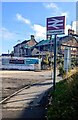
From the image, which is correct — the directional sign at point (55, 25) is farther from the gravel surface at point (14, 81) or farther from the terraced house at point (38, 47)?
the terraced house at point (38, 47)

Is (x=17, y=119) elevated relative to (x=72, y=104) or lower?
lower

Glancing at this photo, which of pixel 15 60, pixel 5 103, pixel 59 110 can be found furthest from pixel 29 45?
pixel 59 110

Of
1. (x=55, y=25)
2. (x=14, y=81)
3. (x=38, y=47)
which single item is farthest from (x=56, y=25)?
(x=38, y=47)

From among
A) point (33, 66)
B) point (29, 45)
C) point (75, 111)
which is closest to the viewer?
point (75, 111)

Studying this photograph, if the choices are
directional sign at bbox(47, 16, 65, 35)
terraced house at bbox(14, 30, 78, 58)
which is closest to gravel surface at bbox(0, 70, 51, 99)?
directional sign at bbox(47, 16, 65, 35)

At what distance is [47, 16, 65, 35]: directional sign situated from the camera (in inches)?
468

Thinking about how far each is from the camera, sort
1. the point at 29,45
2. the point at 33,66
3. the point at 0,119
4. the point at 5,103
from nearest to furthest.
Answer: the point at 0,119 < the point at 5,103 < the point at 33,66 < the point at 29,45

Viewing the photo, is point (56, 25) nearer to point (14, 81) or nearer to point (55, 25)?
point (55, 25)

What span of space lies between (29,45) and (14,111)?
307 feet

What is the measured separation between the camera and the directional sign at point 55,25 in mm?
11883

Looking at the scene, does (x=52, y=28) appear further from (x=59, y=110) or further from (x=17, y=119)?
(x=59, y=110)

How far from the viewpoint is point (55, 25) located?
476 inches

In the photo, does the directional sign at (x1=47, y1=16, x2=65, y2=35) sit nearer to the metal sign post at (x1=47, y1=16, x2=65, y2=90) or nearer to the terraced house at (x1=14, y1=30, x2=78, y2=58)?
the metal sign post at (x1=47, y1=16, x2=65, y2=90)

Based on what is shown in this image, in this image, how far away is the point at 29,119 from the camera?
9781 millimetres
